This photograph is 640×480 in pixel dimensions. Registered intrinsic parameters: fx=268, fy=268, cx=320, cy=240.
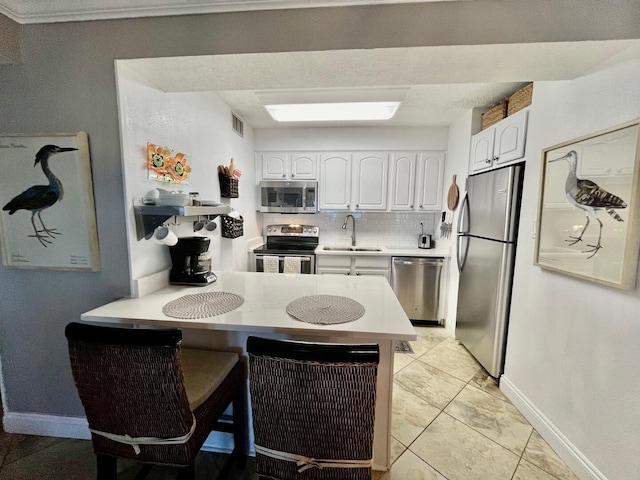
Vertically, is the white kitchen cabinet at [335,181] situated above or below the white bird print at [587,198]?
above

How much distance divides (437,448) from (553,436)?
0.70 m

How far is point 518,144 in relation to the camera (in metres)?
2.00

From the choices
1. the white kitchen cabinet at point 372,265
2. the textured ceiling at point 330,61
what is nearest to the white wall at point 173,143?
the textured ceiling at point 330,61

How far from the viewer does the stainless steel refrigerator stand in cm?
203

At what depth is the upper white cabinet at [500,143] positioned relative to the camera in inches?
78.3

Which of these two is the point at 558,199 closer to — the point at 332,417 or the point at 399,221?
the point at 332,417

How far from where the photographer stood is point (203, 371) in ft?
4.15

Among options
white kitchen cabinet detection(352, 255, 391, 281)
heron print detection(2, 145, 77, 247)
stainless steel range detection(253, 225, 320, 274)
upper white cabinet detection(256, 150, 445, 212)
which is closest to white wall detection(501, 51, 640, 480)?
white kitchen cabinet detection(352, 255, 391, 281)

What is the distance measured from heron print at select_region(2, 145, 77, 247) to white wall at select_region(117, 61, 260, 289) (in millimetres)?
344

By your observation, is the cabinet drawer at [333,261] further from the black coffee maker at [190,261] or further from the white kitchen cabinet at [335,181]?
the black coffee maker at [190,261]

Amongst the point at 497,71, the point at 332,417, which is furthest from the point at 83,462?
the point at 497,71

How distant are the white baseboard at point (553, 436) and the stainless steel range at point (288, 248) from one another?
2.17m

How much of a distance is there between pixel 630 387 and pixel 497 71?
162cm


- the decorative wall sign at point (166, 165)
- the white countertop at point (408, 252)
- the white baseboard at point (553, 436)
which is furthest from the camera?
the white countertop at point (408, 252)
